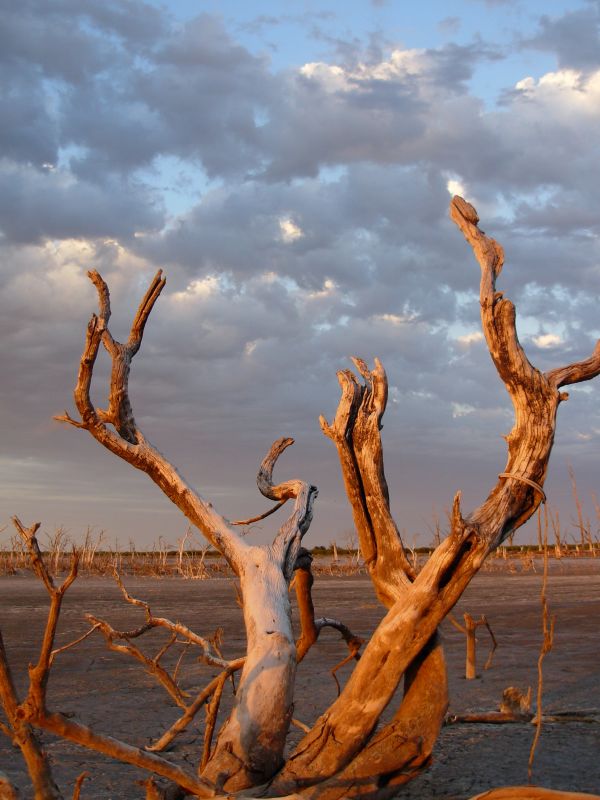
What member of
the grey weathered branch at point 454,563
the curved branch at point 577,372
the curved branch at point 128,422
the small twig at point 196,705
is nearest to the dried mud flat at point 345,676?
the small twig at point 196,705

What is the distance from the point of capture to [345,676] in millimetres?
7926

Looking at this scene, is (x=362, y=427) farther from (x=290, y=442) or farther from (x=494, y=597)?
(x=494, y=597)

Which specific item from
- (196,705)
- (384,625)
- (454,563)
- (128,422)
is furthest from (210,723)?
(128,422)

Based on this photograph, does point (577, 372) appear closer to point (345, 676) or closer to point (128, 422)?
point (128, 422)

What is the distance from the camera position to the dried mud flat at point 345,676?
15.4 ft

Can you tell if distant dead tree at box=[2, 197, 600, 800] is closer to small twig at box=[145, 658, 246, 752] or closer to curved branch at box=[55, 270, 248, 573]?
small twig at box=[145, 658, 246, 752]

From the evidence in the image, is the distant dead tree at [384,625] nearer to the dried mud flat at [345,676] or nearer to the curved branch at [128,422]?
the dried mud flat at [345,676]

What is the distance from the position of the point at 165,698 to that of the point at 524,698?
2980 mm

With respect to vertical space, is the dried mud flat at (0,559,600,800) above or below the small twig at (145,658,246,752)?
below

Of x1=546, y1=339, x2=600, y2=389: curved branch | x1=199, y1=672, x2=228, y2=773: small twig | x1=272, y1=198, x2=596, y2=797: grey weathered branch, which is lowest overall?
x1=199, y1=672, x2=228, y2=773: small twig

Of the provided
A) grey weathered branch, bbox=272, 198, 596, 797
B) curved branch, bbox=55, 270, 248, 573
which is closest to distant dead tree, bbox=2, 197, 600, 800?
grey weathered branch, bbox=272, 198, 596, 797

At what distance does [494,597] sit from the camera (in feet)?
51.4

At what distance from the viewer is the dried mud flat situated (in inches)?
185

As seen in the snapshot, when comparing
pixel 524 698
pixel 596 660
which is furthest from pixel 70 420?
pixel 596 660
